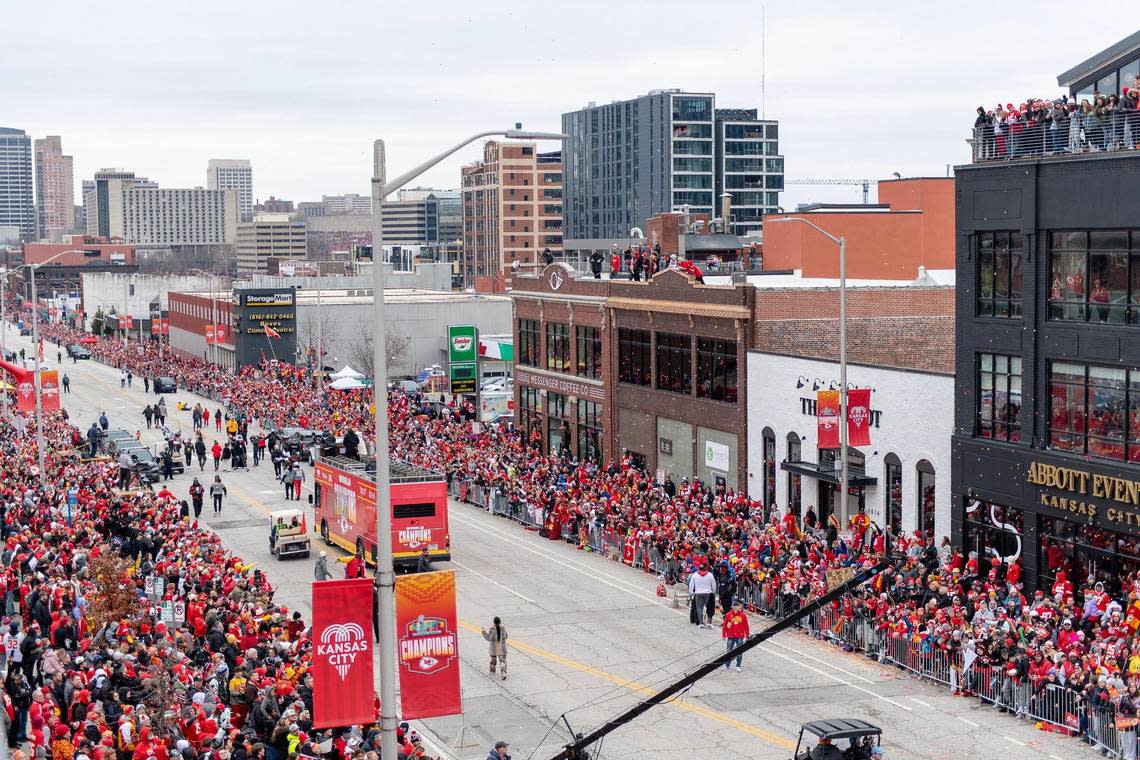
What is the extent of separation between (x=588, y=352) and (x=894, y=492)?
2348cm

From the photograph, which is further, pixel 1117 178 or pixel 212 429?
pixel 212 429

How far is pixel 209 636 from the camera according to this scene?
2895cm

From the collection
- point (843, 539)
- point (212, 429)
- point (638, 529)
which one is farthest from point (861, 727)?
point (212, 429)

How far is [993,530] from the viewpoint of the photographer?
36.1 m

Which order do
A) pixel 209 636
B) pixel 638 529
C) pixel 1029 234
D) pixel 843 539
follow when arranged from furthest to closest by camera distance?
pixel 638 529
pixel 843 539
pixel 1029 234
pixel 209 636

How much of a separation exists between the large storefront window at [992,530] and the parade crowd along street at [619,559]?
439mm

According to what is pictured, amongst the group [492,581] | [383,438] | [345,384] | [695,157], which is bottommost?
[492,581]

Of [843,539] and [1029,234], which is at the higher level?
[1029,234]

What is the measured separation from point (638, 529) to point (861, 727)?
21.9 m

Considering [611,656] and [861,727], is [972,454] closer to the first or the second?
[611,656]

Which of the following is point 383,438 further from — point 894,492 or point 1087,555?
point 894,492

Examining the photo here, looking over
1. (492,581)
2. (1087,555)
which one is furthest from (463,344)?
(1087,555)

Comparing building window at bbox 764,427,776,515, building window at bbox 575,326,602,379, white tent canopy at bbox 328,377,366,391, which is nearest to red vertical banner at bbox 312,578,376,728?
building window at bbox 764,427,776,515

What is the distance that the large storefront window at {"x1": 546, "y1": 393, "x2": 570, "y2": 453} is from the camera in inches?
2539
